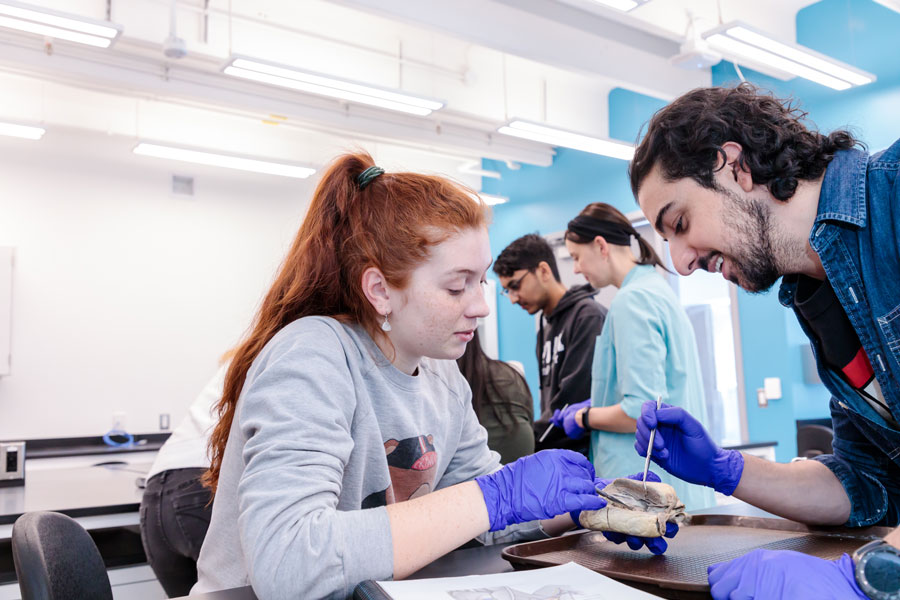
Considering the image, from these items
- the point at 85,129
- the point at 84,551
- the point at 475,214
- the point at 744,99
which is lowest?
the point at 84,551

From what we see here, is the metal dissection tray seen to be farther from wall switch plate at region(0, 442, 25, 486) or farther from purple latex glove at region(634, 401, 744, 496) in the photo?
wall switch plate at region(0, 442, 25, 486)

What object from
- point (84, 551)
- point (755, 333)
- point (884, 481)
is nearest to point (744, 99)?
point (884, 481)

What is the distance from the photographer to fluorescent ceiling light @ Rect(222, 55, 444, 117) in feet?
12.5

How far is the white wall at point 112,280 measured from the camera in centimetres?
519

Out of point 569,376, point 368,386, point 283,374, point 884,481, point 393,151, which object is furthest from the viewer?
point 393,151

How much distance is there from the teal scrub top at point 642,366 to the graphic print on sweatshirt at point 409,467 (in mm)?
1073

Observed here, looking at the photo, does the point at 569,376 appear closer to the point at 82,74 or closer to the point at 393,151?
the point at 82,74

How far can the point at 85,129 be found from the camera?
17.9ft

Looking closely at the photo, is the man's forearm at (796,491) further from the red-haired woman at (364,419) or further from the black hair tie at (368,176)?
the black hair tie at (368,176)

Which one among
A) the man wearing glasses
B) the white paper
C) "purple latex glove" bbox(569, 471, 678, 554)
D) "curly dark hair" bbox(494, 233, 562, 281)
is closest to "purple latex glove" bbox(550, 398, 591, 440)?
the man wearing glasses

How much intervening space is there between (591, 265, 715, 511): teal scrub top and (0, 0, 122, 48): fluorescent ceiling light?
2.67m

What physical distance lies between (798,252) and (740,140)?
0.74 feet

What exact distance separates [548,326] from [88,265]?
403 centimetres

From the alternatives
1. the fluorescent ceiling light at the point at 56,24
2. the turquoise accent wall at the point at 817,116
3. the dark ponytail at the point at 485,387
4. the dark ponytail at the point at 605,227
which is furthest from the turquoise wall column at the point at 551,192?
the fluorescent ceiling light at the point at 56,24
